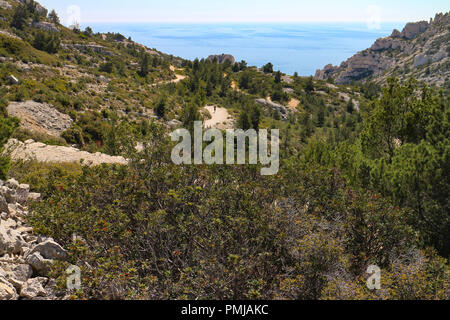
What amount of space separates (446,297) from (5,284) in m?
8.01

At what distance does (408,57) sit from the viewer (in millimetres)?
116125

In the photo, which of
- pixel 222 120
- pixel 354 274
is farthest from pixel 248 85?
pixel 354 274

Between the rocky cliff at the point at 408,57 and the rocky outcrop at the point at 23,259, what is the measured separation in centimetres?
10044

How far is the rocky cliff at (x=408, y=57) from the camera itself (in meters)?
95.3

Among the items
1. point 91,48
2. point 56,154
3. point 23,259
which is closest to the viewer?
point 23,259

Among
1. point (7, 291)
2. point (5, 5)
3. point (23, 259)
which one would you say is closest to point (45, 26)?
point (5, 5)

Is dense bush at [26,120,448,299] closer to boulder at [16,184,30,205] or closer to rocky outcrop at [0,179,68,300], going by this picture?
rocky outcrop at [0,179,68,300]

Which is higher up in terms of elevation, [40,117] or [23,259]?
[40,117]

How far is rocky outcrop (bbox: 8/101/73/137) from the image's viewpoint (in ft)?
74.5

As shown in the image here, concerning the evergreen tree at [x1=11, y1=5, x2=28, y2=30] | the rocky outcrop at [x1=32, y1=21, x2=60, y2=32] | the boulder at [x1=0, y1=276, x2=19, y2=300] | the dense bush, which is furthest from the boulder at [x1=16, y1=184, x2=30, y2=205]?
the rocky outcrop at [x1=32, y1=21, x2=60, y2=32]

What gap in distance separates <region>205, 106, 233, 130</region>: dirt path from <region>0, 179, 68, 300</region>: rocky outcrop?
2821cm

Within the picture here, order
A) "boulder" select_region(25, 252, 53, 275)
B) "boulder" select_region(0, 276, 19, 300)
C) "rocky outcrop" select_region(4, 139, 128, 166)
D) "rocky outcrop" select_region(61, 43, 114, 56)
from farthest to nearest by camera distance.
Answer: "rocky outcrop" select_region(61, 43, 114, 56) → "rocky outcrop" select_region(4, 139, 128, 166) → "boulder" select_region(25, 252, 53, 275) → "boulder" select_region(0, 276, 19, 300)

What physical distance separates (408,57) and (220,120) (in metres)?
106

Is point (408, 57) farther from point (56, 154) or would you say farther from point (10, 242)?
point (10, 242)
